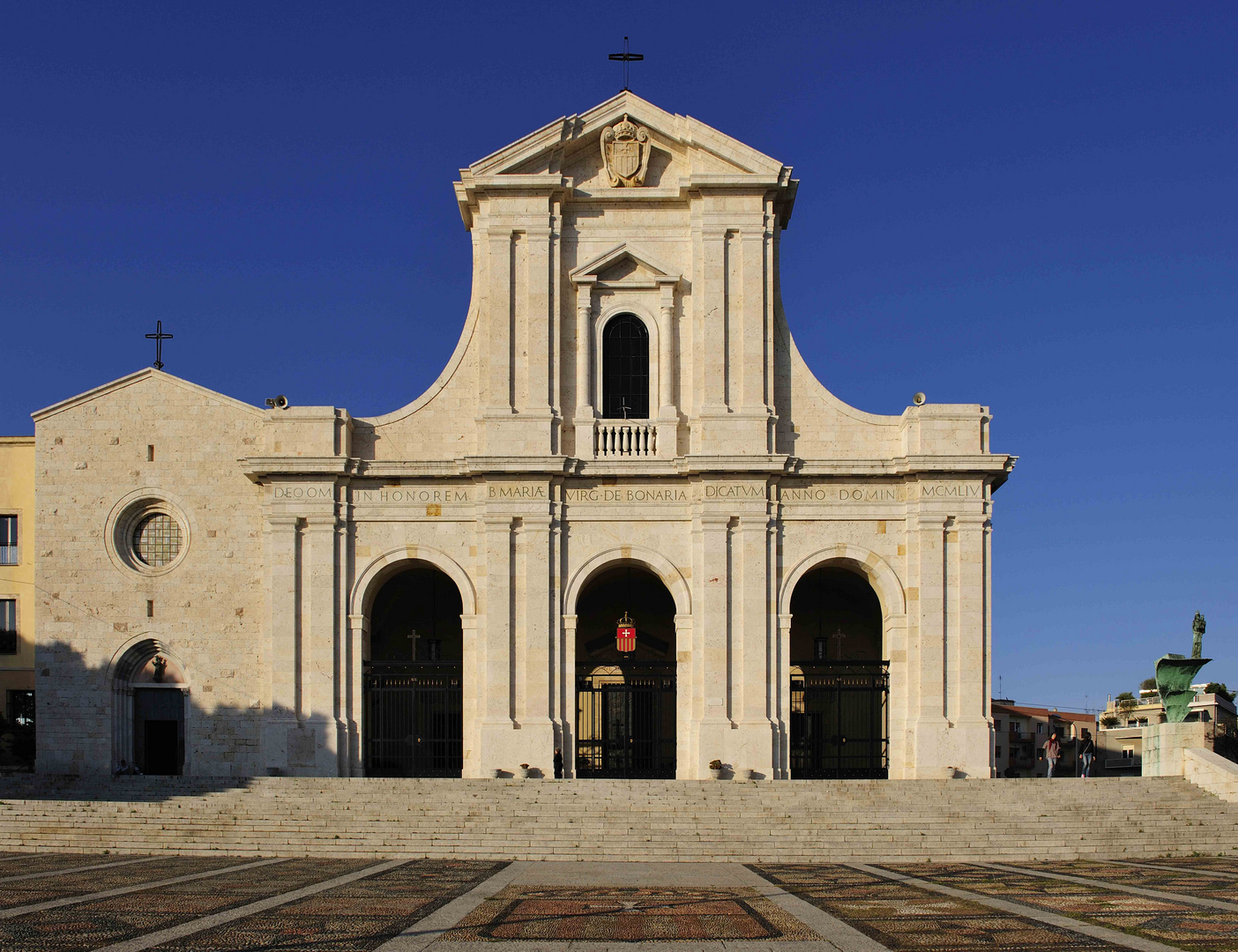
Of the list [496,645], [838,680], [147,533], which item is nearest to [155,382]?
[147,533]

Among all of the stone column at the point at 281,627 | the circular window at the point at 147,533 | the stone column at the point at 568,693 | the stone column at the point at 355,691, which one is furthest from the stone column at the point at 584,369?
the circular window at the point at 147,533

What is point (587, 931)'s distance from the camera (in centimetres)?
1509

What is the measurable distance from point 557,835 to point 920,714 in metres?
11.3

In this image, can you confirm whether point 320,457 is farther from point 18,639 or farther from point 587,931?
point 587,931

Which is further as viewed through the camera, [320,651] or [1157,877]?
[320,651]

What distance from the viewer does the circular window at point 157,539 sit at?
3466cm

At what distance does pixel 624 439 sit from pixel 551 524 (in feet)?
9.71

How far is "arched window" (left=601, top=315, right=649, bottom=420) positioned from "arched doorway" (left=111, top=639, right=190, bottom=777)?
1323 centimetres

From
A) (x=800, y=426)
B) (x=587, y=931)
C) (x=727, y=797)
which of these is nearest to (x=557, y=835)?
(x=727, y=797)

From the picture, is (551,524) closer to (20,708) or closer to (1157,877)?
(20,708)

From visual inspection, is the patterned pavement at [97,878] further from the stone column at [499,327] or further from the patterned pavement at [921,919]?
the stone column at [499,327]

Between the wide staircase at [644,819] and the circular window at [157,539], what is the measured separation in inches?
259

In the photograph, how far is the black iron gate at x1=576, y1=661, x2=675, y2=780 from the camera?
112ft

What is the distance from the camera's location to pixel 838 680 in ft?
118
